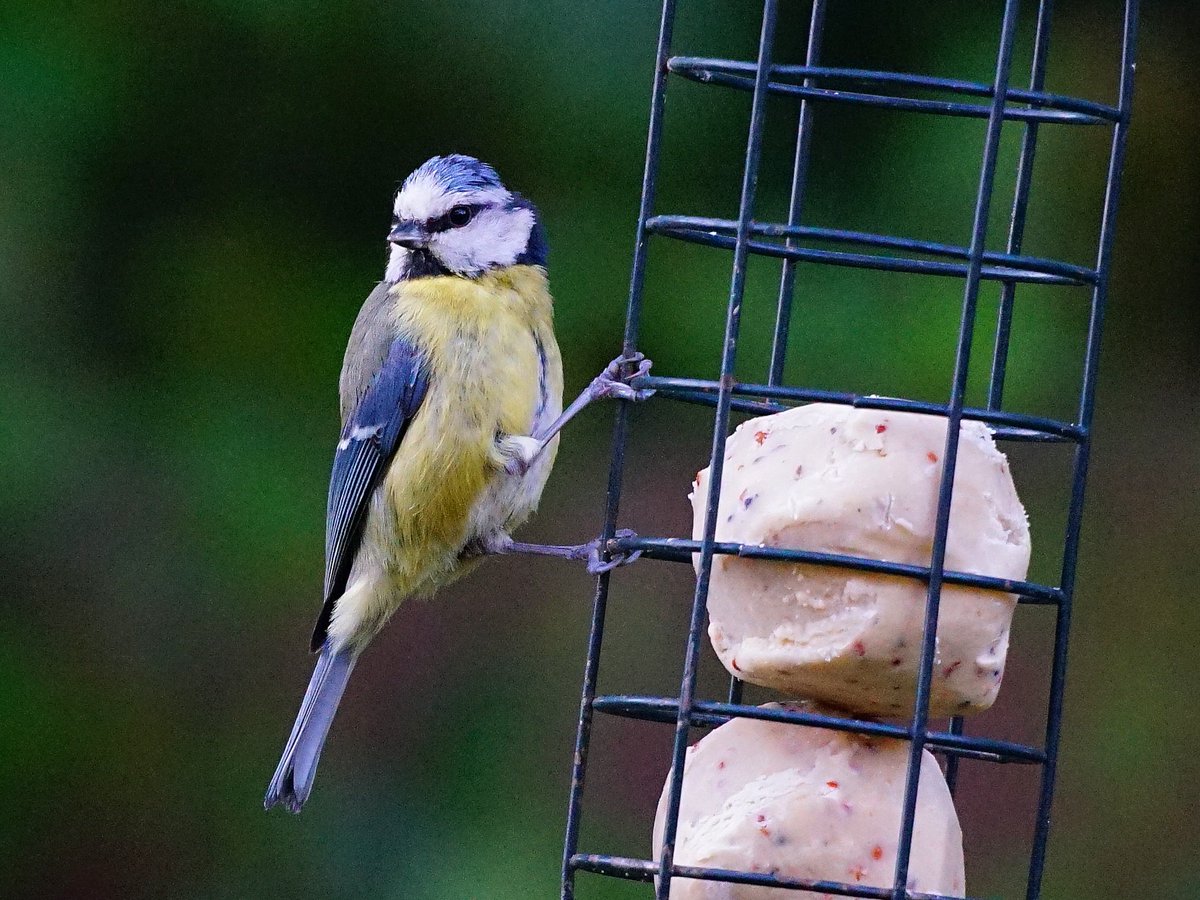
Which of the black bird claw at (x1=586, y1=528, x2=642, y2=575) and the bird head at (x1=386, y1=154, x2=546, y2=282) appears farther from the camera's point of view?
the bird head at (x1=386, y1=154, x2=546, y2=282)

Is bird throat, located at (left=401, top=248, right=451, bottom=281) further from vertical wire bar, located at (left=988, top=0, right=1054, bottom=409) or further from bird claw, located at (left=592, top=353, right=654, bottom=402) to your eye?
vertical wire bar, located at (left=988, top=0, right=1054, bottom=409)

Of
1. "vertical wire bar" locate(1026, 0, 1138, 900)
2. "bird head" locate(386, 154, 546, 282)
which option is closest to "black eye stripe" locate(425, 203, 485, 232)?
"bird head" locate(386, 154, 546, 282)

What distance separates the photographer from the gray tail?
3682 millimetres

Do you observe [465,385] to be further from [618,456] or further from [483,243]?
[618,456]

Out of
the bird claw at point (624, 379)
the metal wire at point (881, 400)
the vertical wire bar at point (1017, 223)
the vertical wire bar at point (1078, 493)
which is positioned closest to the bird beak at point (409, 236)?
the bird claw at point (624, 379)

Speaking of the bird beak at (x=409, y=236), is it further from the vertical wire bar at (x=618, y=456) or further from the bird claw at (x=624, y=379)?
the vertical wire bar at (x=618, y=456)

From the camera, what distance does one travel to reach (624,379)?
2.94 m

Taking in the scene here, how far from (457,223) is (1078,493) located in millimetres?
1604

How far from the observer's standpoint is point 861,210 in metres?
4.45

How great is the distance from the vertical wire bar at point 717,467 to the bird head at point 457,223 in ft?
4.20

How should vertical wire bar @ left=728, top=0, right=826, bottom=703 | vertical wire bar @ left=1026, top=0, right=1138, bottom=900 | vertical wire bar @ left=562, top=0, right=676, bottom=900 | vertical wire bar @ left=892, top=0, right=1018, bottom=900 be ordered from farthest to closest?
vertical wire bar @ left=728, top=0, right=826, bottom=703 → vertical wire bar @ left=562, top=0, right=676, bottom=900 → vertical wire bar @ left=1026, top=0, right=1138, bottom=900 → vertical wire bar @ left=892, top=0, right=1018, bottom=900

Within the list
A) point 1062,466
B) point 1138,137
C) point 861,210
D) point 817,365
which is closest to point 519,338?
point 817,365

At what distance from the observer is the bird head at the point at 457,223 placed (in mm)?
3672

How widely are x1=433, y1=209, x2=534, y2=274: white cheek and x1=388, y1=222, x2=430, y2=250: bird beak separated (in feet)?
0.11
